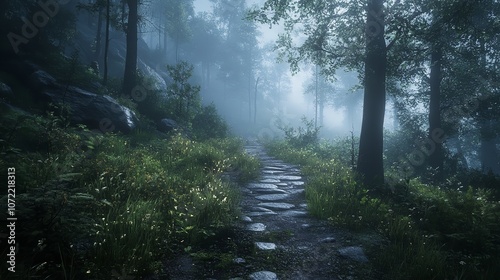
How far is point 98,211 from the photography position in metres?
3.56

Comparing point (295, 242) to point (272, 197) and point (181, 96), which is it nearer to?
point (272, 197)

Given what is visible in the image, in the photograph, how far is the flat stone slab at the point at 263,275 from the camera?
3.02 m

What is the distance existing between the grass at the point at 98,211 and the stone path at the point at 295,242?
0.57m

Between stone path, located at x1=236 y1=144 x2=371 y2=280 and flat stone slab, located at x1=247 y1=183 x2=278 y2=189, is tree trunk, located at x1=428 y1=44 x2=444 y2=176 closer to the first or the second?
flat stone slab, located at x1=247 y1=183 x2=278 y2=189

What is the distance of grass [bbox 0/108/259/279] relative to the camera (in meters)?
2.57

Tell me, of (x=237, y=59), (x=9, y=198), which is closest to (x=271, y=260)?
(x=9, y=198)

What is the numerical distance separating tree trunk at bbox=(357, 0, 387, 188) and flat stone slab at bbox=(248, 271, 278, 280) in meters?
5.28

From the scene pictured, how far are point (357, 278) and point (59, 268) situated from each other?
3169mm

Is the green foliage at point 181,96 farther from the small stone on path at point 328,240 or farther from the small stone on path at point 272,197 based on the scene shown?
the small stone on path at point 328,240

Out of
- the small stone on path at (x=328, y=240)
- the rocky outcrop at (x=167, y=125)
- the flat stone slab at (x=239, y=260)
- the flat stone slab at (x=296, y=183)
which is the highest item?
the rocky outcrop at (x=167, y=125)

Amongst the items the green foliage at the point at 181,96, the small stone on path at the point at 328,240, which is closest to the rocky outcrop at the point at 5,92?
the green foliage at the point at 181,96

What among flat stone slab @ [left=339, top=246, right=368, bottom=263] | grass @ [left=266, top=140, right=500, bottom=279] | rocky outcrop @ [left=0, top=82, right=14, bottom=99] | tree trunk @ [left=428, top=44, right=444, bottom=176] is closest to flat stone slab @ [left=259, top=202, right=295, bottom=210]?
grass @ [left=266, top=140, right=500, bottom=279]

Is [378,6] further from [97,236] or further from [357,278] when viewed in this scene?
[97,236]

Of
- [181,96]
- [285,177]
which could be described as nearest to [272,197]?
[285,177]
